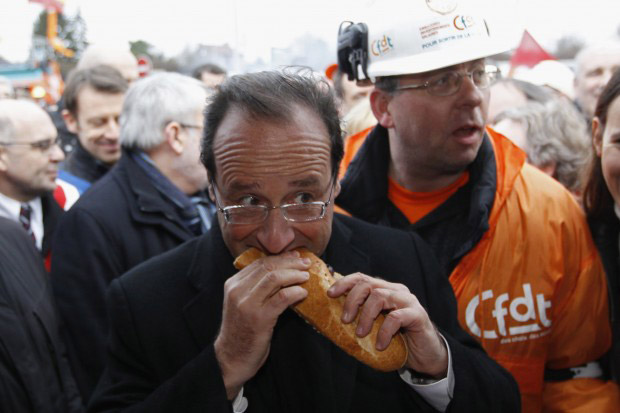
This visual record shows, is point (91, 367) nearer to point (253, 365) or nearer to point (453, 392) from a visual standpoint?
point (253, 365)

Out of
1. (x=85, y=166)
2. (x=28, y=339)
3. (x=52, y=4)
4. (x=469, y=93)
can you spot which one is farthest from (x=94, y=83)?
(x=52, y=4)

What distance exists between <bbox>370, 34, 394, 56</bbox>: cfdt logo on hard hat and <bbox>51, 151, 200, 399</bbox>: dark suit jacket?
1.49 metres

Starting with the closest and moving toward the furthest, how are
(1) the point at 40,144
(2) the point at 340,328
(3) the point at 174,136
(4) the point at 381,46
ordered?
(2) the point at 340,328 < (4) the point at 381,46 < (3) the point at 174,136 < (1) the point at 40,144

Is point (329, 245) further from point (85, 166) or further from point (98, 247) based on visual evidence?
point (85, 166)

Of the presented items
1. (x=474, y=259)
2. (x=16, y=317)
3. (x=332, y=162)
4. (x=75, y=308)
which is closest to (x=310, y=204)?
(x=332, y=162)

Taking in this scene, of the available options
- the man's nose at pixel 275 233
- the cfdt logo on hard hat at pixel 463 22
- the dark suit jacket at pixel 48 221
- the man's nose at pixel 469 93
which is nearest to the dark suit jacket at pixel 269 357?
the man's nose at pixel 275 233

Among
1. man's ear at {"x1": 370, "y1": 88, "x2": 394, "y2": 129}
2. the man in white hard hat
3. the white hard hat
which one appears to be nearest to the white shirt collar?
the man in white hard hat

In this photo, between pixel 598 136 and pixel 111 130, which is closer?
pixel 598 136

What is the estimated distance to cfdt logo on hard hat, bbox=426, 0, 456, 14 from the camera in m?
2.67

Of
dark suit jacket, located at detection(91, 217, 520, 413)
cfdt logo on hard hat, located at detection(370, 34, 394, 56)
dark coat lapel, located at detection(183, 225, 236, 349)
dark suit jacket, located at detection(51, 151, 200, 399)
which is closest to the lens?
dark suit jacket, located at detection(91, 217, 520, 413)

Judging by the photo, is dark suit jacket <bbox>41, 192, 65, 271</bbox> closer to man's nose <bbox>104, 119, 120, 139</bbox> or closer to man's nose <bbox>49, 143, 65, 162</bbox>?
man's nose <bbox>49, 143, 65, 162</bbox>

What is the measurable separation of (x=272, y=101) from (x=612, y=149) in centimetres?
142

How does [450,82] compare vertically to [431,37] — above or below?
below

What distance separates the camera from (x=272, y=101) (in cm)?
184
